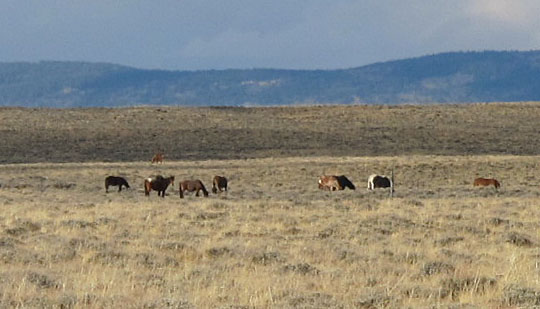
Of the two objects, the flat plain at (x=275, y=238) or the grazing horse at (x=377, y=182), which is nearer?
the flat plain at (x=275, y=238)

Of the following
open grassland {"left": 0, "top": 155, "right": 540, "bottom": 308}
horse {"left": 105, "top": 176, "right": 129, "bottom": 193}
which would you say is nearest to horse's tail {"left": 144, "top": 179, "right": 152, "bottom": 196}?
open grassland {"left": 0, "top": 155, "right": 540, "bottom": 308}

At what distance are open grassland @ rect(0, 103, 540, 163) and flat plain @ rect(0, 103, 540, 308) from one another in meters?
10.1

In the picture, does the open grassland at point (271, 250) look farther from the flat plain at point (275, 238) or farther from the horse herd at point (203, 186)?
the horse herd at point (203, 186)

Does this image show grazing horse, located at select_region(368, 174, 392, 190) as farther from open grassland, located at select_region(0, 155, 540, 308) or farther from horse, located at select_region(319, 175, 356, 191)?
open grassland, located at select_region(0, 155, 540, 308)

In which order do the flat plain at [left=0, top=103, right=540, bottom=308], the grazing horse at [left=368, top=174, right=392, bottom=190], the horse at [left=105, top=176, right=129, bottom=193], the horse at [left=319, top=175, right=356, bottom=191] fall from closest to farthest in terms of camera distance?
1. the flat plain at [left=0, top=103, right=540, bottom=308]
2. the horse at [left=105, top=176, right=129, bottom=193]
3. the horse at [left=319, top=175, right=356, bottom=191]
4. the grazing horse at [left=368, top=174, right=392, bottom=190]

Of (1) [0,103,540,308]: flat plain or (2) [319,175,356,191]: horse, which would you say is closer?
(1) [0,103,540,308]: flat plain

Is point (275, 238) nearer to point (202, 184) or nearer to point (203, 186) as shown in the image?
point (203, 186)

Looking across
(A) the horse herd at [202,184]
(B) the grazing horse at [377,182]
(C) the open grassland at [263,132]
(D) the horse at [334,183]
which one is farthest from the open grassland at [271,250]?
(C) the open grassland at [263,132]

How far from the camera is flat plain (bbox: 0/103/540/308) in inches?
425

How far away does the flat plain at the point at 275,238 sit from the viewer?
35.4 feet

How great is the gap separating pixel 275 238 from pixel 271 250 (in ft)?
7.21

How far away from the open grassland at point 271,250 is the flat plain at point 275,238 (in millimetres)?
33

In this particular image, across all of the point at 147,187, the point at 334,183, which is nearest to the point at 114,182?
the point at 147,187

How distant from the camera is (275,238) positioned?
663 inches
